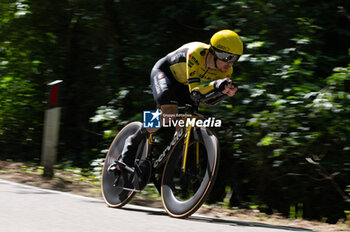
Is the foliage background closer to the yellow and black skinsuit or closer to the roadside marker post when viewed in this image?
the roadside marker post

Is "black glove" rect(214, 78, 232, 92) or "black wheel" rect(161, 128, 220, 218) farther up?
"black glove" rect(214, 78, 232, 92)

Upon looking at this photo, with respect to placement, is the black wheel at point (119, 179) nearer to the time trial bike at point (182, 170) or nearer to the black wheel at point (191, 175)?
the time trial bike at point (182, 170)

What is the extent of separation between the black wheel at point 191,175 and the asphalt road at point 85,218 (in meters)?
0.16

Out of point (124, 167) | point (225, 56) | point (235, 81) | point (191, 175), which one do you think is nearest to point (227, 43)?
point (225, 56)

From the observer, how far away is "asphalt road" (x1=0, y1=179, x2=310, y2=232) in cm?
448

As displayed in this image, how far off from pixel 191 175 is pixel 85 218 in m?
1.17

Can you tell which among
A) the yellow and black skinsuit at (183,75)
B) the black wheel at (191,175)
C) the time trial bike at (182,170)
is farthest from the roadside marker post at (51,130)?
the black wheel at (191,175)

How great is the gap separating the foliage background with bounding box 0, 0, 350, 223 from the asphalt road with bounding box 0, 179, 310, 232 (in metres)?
1.86

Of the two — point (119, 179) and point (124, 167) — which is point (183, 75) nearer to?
point (124, 167)

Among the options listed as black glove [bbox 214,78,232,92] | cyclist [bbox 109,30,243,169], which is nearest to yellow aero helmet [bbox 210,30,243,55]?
cyclist [bbox 109,30,243,169]

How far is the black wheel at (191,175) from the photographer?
481 centimetres

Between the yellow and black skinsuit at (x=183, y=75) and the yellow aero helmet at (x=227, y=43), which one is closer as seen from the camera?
the yellow aero helmet at (x=227, y=43)

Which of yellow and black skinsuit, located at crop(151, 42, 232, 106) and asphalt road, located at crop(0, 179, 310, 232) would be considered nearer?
asphalt road, located at crop(0, 179, 310, 232)

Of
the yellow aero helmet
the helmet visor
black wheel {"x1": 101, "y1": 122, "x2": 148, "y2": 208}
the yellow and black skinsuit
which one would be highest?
the yellow aero helmet
